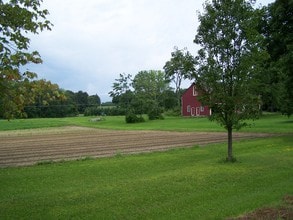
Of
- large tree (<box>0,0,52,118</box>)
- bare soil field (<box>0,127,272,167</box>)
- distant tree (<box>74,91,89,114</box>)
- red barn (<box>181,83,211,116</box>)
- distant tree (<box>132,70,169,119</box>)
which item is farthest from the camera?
distant tree (<box>74,91,89,114</box>)

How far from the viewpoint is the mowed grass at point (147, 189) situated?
28.7 feet

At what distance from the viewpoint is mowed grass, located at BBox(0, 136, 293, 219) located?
874 cm

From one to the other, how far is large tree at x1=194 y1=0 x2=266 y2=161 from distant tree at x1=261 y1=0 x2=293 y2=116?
12.1m

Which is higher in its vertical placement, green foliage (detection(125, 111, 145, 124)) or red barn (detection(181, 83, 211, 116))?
red barn (detection(181, 83, 211, 116))

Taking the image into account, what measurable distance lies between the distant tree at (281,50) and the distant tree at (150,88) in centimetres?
4028

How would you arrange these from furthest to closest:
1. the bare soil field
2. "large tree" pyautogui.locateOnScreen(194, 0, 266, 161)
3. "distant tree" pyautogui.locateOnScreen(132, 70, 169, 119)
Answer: "distant tree" pyautogui.locateOnScreen(132, 70, 169, 119) < the bare soil field < "large tree" pyautogui.locateOnScreen(194, 0, 266, 161)

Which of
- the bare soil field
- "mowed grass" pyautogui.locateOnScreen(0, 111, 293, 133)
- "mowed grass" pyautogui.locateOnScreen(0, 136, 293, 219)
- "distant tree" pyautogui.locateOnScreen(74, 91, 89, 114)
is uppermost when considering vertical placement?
"distant tree" pyautogui.locateOnScreen(74, 91, 89, 114)

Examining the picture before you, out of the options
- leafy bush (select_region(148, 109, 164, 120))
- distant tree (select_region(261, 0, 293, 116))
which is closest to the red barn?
leafy bush (select_region(148, 109, 164, 120))

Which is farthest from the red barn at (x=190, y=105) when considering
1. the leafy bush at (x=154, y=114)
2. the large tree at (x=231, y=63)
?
the large tree at (x=231, y=63)

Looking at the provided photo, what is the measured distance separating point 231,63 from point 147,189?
25.7 feet

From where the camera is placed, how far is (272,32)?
34.7m

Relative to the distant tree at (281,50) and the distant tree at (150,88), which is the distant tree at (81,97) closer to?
the distant tree at (150,88)

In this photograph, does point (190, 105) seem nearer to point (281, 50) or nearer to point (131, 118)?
point (131, 118)

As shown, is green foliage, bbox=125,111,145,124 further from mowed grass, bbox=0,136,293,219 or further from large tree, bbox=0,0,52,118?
large tree, bbox=0,0,52,118
